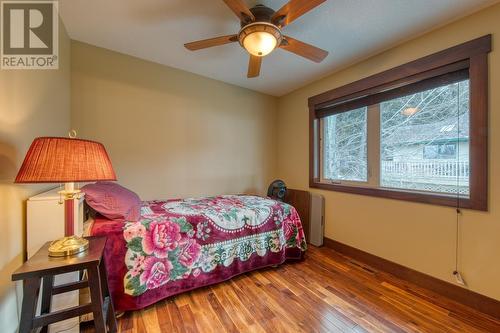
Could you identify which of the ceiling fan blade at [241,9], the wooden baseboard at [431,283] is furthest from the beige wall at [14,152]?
the wooden baseboard at [431,283]

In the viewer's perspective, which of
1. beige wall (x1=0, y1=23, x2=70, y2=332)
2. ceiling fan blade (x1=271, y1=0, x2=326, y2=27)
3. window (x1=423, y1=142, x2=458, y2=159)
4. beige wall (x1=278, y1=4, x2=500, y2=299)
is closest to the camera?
beige wall (x1=0, y1=23, x2=70, y2=332)

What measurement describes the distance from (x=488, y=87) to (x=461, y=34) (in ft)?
1.66

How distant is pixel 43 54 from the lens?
164 centimetres

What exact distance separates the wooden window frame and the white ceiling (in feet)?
0.91

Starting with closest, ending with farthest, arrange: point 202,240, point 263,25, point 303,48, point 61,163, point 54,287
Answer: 1. point 61,163
2. point 54,287
3. point 263,25
4. point 303,48
5. point 202,240

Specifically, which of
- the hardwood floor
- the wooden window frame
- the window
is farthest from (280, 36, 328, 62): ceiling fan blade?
the hardwood floor

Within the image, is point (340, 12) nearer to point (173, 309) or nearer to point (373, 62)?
point (373, 62)

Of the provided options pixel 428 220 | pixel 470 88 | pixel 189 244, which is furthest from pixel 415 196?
pixel 189 244

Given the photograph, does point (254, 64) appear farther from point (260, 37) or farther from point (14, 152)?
point (14, 152)

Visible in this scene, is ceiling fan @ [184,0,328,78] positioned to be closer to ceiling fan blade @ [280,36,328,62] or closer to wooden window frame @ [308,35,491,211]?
ceiling fan blade @ [280,36,328,62]

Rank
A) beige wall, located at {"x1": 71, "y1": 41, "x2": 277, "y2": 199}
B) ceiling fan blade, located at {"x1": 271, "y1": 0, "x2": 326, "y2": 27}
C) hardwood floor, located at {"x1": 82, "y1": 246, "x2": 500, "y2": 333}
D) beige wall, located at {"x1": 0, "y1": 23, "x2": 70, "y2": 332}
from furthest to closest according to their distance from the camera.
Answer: beige wall, located at {"x1": 71, "y1": 41, "x2": 277, "y2": 199} → hardwood floor, located at {"x1": 82, "y1": 246, "x2": 500, "y2": 333} → ceiling fan blade, located at {"x1": 271, "y1": 0, "x2": 326, "y2": 27} → beige wall, located at {"x1": 0, "y1": 23, "x2": 70, "y2": 332}

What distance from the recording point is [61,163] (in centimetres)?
102

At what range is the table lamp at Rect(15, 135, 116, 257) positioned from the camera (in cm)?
98

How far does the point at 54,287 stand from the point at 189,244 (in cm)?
86
